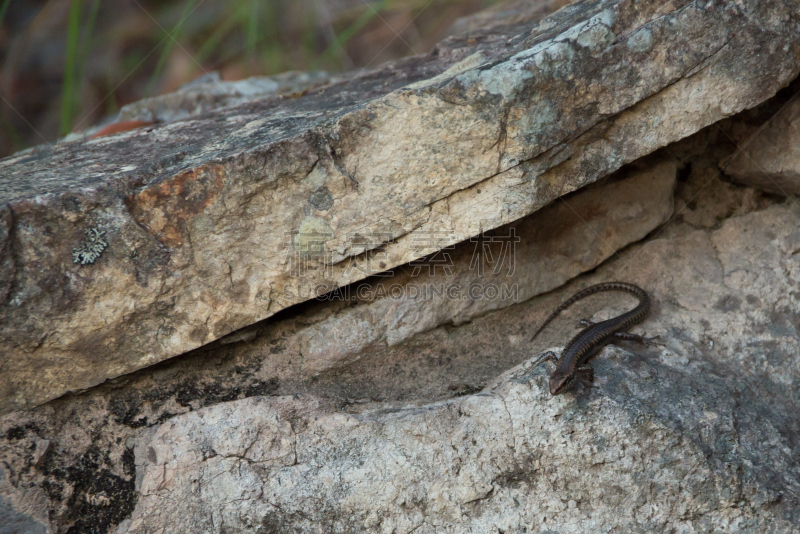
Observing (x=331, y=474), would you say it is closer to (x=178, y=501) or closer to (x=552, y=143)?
(x=178, y=501)


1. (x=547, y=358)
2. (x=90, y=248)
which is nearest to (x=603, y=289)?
(x=547, y=358)

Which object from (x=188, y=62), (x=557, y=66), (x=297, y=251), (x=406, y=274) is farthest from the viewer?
(x=188, y=62)

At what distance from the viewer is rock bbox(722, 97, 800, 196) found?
3.75m

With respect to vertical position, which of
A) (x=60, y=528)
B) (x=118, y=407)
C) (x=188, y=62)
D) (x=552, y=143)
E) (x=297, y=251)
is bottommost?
(x=60, y=528)

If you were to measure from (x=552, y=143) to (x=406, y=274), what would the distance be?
1.23 meters

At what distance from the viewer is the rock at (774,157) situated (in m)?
3.75

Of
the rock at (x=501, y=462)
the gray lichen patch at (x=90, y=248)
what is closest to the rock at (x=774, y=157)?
the rock at (x=501, y=462)

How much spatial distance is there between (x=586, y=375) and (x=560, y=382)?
0.21 metres

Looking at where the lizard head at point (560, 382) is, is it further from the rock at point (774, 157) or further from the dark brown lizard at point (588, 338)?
the rock at point (774, 157)

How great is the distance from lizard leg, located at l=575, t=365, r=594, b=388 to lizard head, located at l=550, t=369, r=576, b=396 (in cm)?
7

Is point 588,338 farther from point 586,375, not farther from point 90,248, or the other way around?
point 90,248

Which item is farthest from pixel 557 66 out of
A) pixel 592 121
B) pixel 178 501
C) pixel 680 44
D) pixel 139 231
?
pixel 178 501

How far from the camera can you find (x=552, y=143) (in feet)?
10.4

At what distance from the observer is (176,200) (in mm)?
3072
